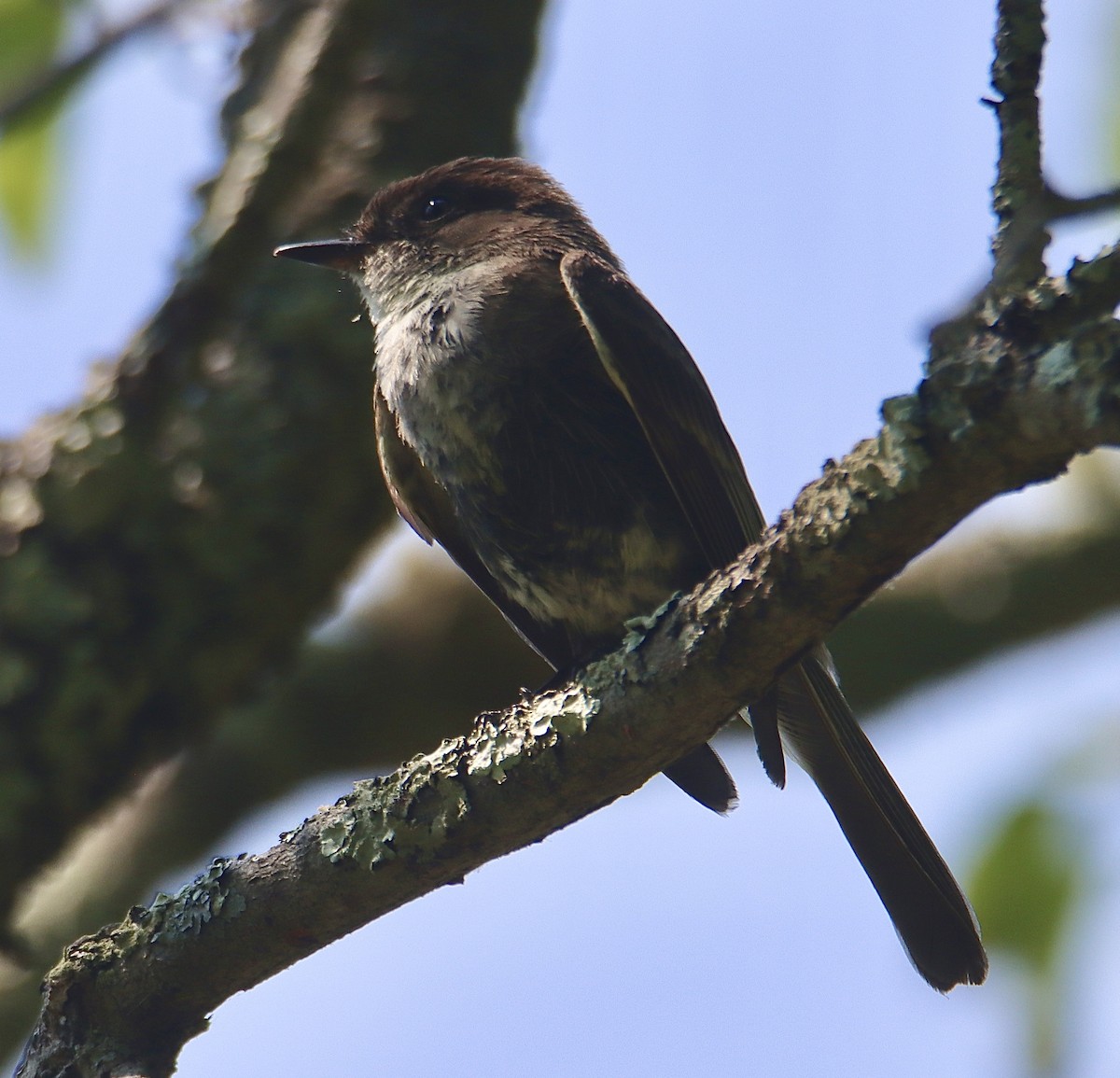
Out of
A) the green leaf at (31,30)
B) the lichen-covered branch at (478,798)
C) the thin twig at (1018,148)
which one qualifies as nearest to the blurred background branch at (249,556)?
the green leaf at (31,30)

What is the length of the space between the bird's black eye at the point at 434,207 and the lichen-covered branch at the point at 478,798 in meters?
2.27

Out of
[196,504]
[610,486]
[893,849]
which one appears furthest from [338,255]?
[893,849]

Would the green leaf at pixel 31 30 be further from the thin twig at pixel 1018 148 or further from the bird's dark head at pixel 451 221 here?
the thin twig at pixel 1018 148

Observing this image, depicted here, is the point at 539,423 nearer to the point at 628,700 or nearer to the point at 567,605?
the point at 567,605

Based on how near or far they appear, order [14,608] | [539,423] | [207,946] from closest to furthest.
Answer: [207,946] < [539,423] < [14,608]

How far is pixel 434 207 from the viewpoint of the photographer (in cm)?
466

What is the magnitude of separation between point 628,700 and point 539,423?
125 centimetres

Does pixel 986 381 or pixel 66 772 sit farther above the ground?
pixel 986 381

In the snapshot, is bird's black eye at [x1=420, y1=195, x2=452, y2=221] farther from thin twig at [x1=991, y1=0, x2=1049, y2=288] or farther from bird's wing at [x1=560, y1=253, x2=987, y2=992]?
thin twig at [x1=991, y1=0, x2=1049, y2=288]

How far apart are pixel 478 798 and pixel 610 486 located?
1.13 metres

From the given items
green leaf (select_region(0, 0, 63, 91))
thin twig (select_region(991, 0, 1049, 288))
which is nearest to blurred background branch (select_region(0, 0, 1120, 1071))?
green leaf (select_region(0, 0, 63, 91))

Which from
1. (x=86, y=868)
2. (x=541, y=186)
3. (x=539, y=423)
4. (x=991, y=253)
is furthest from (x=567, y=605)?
(x=86, y=868)

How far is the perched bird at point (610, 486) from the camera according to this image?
3525mm

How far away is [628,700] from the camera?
8.07 ft
